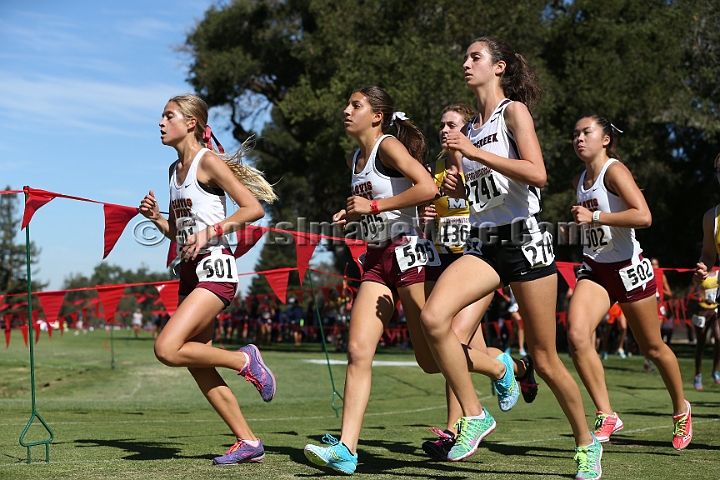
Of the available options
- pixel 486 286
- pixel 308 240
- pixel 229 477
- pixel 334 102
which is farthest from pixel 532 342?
pixel 334 102

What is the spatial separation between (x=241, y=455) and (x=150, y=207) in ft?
5.47

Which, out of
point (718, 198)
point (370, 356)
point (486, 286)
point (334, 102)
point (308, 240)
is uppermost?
point (334, 102)

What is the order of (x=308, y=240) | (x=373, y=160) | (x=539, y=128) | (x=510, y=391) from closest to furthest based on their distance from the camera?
1. (x=373, y=160)
2. (x=510, y=391)
3. (x=308, y=240)
4. (x=539, y=128)

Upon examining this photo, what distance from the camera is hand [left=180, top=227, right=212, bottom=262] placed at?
462cm

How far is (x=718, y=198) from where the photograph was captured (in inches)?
1139

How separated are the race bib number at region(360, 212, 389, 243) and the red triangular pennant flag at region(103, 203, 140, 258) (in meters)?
2.86

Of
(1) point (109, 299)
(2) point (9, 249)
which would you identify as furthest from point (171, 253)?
(2) point (9, 249)

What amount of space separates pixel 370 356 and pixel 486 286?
2.60 ft

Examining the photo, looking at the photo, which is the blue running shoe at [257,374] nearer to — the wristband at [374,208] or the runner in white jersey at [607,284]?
the wristband at [374,208]

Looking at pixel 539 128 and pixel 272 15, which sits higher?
pixel 272 15

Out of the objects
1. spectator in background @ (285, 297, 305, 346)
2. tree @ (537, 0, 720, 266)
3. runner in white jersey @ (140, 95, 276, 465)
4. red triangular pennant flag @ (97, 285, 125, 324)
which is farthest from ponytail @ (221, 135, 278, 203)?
spectator in background @ (285, 297, 305, 346)

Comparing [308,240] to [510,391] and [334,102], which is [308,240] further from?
[334,102]

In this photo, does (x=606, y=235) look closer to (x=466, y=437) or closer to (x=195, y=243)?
(x=466, y=437)

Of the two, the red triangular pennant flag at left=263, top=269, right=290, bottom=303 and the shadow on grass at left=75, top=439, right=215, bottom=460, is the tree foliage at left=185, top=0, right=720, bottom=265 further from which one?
the shadow on grass at left=75, top=439, right=215, bottom=460
